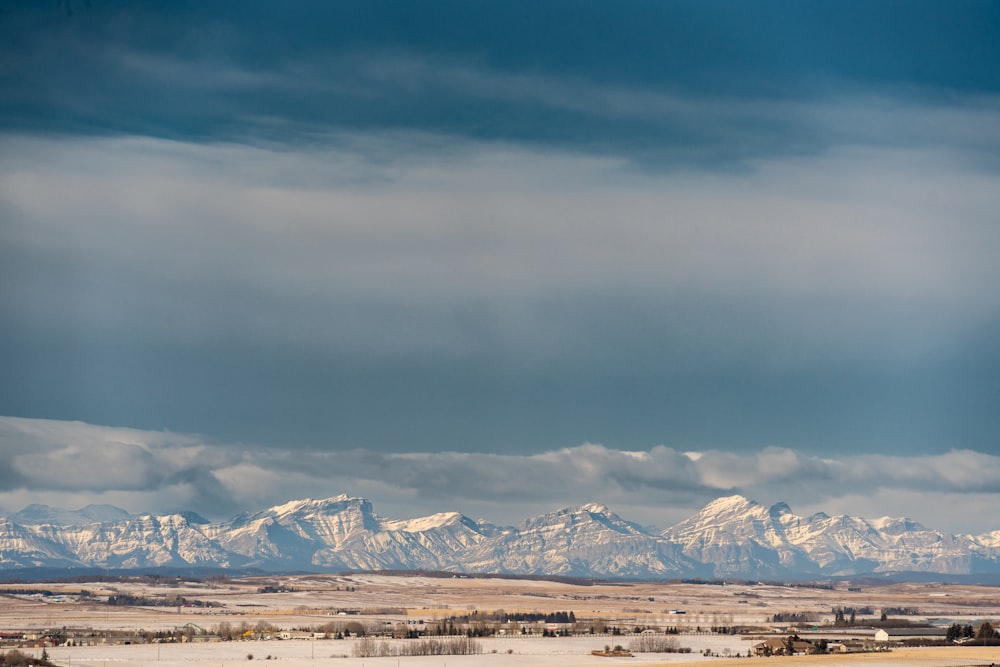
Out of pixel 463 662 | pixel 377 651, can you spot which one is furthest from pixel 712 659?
pixel 377 651

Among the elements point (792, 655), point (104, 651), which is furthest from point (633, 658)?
point (104, 651)

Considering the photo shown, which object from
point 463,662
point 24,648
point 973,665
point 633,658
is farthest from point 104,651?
point 973,665

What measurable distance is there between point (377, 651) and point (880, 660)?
6259 centimetres

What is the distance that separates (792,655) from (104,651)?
86.2 m

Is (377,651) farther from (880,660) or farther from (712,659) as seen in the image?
(880,660)

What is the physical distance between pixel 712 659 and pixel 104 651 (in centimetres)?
7531

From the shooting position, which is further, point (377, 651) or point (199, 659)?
point (377, 651)

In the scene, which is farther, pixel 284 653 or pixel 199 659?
pixel 284 653

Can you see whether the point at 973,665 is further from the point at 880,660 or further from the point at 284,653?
the point at 284,653

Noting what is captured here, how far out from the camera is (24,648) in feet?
648

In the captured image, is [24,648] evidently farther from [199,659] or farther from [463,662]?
[463,662]

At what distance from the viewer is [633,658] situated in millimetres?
190500

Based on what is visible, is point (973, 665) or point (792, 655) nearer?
point (973, 665)

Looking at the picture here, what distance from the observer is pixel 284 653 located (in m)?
192
